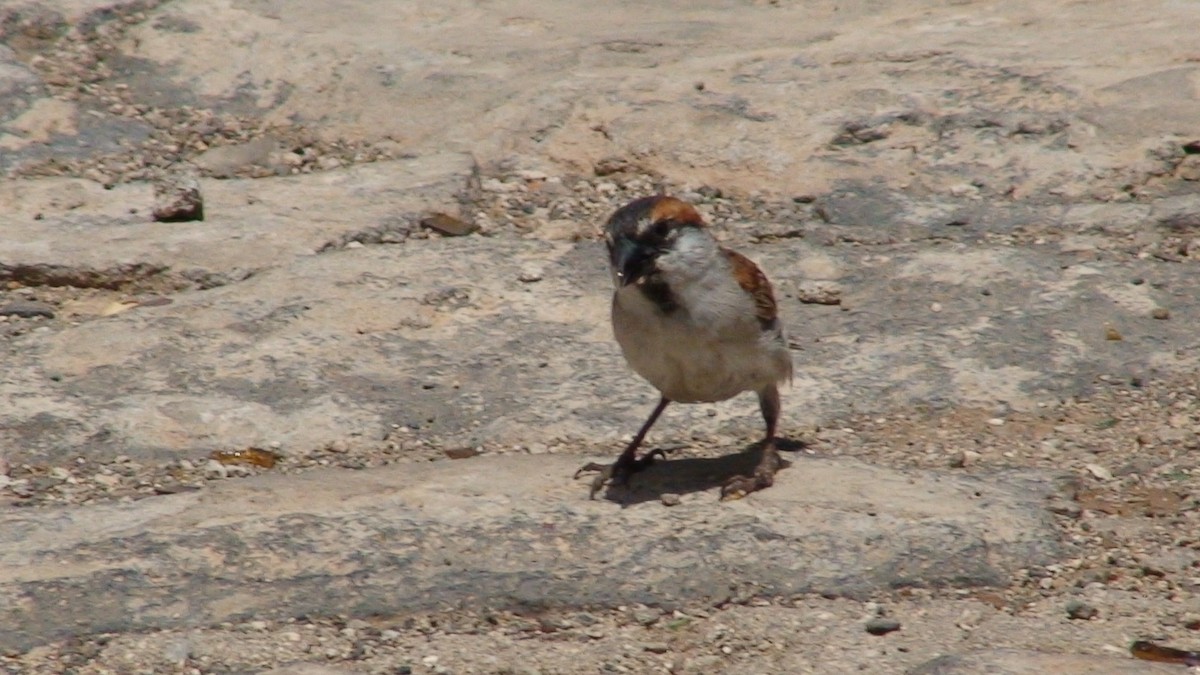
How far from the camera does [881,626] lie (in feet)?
13.5

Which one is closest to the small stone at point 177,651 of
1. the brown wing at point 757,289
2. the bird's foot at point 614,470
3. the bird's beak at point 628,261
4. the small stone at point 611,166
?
the bird's foot at point 614,470

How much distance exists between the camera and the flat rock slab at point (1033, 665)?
3.75 m

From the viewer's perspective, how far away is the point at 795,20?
27.7 feet

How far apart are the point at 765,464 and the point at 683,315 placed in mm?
494

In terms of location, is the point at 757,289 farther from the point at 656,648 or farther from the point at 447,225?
the point at 447,225

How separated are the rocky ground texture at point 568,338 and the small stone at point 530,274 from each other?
3 centimetres

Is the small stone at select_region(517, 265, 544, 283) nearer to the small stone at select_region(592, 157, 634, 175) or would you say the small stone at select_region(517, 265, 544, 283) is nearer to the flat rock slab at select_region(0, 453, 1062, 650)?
the small stone at select_region(592, 157, 634, 175)

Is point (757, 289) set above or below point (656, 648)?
above

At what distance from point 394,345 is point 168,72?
2734 mm

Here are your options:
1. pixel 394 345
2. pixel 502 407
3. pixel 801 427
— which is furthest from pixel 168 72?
pixel 801 427

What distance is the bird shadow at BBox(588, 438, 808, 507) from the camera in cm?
480

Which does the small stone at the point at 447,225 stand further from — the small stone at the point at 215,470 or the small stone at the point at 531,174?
the small stone at the point at 215,470

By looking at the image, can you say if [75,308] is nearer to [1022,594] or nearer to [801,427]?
[801,427]

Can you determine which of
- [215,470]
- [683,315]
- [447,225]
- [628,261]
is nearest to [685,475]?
[683,315]
